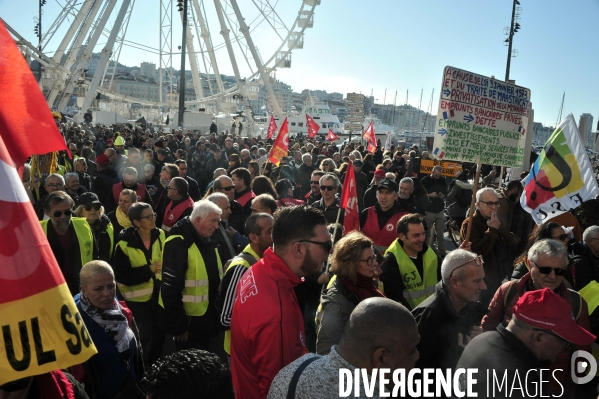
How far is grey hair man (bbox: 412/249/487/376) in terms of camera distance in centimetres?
258

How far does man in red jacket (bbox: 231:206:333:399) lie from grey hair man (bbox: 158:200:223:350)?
116 cm

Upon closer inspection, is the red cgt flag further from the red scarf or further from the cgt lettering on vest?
the red scarf

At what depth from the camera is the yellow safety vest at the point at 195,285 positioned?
340cm

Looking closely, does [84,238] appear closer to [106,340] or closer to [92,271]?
[92,271]

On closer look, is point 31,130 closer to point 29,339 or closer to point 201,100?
point 29,339

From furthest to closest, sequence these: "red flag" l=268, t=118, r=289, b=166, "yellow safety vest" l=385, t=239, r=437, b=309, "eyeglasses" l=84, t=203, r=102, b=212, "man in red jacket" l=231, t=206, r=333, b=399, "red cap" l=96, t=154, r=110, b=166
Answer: "red flag" l=268, t=118, r=289, b=166 < "red cap" l=96, t=154, r=110, b=166 < "eyeglasses" l=84, t=203, r=102, b=212 < "yellow safety vest" l=385, t=239, r=437, b=309 < "man in red jacket" l=231, t=206, r=333, b=399

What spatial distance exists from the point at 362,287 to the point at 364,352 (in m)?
1.02

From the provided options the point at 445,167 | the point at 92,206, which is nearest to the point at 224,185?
the point at 92,206

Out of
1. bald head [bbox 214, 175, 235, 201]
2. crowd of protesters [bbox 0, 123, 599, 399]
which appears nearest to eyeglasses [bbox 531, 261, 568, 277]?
crowd of protesters [bbox 0, 123, 599, 399]

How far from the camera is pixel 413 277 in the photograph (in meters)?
3.59

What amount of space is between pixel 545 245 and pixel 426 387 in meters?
1.32

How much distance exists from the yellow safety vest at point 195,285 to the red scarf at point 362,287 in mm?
1167

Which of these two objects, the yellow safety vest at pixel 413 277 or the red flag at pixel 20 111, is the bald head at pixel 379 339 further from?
the yellow safety vest at pixel 413 277

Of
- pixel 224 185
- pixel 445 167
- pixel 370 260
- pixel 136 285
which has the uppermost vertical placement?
pixel 445 167
